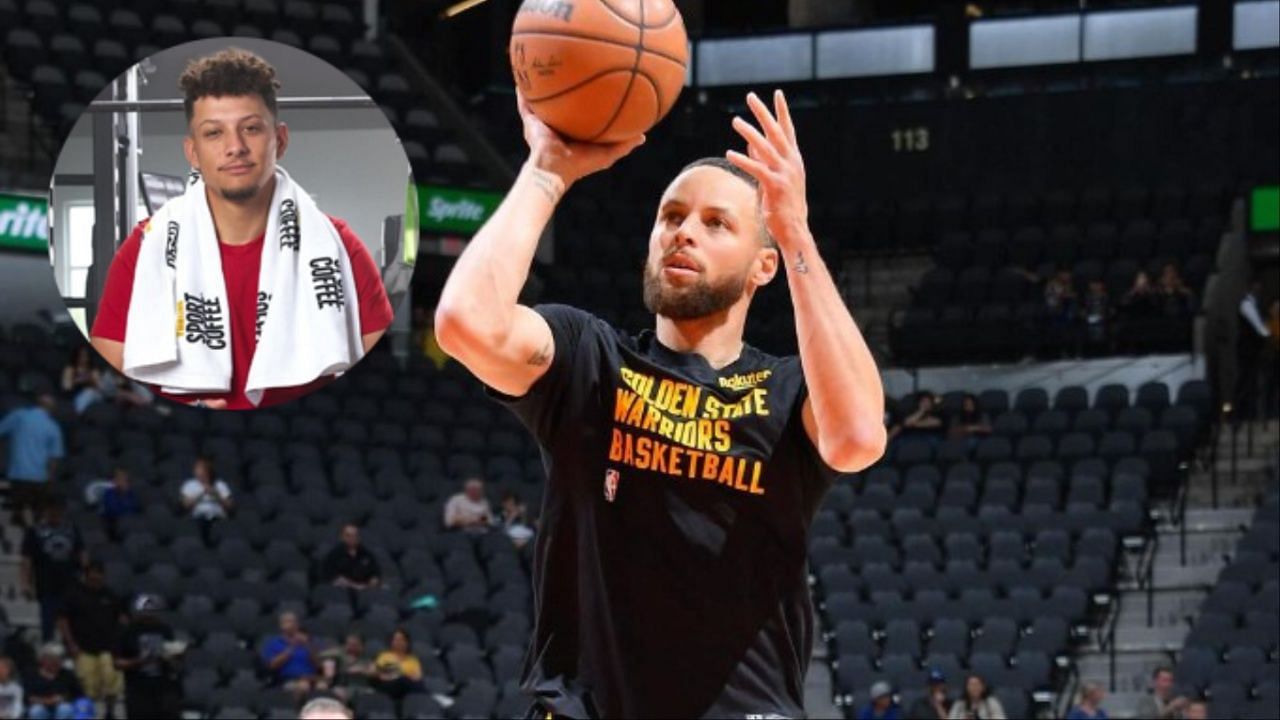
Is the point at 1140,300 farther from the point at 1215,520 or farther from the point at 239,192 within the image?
the point at 239,192

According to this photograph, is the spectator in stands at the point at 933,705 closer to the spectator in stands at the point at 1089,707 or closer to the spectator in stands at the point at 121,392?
the spectator in stands at the point at 1089,707

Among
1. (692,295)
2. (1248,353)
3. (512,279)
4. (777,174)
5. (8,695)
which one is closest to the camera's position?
(512,279)

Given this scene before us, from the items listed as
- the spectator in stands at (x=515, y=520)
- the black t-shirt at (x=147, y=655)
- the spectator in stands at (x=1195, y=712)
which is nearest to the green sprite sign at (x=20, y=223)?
the spectator in stands at (x=515, y=520)

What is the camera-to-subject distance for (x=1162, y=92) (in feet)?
86.1

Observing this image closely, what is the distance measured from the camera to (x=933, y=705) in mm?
16422

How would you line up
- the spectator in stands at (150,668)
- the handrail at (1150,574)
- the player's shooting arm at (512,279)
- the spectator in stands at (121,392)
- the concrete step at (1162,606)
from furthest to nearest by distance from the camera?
the spectator in stands at (121,392), the concrete step at (1162,606), the handrail at (1150,574), the spectator in stands at (150,668), the player's shooting arm at (512,279)

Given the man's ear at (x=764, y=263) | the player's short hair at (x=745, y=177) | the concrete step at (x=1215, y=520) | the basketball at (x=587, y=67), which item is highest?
the basketball at (x=587, y=67)

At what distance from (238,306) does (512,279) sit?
96.5 inches

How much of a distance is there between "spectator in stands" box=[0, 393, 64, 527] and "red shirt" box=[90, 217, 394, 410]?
12669 mm

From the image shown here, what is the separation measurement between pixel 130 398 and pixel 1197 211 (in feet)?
38.2

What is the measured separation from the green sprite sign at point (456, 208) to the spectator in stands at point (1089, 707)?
10069mm

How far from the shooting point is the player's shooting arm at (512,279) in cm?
397

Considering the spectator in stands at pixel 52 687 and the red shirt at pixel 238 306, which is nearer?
the red shirt at pixel 238 306

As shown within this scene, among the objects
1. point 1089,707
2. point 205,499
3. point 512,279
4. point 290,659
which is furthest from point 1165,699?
point 512,279
